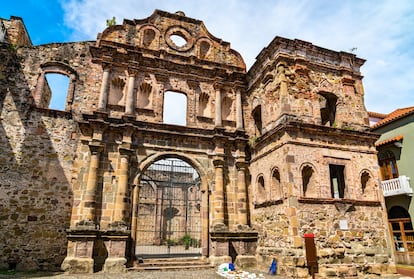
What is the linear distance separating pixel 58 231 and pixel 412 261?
1558 centimetres

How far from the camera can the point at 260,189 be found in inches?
486

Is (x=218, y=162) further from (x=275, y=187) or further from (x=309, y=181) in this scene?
(x=309, y=181)

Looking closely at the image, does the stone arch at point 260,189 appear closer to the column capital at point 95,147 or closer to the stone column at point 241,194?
the stone column at point 241,194

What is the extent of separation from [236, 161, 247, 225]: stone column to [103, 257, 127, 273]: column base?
479 centimetres

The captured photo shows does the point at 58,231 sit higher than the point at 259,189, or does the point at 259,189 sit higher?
the point at 259,189

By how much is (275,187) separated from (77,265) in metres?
7.47

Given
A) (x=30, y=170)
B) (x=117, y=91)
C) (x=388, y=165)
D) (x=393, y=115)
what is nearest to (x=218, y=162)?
(x=117, y=91)

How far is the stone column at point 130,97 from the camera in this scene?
39.7 feet

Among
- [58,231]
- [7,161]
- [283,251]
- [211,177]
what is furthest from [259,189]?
[7,161]

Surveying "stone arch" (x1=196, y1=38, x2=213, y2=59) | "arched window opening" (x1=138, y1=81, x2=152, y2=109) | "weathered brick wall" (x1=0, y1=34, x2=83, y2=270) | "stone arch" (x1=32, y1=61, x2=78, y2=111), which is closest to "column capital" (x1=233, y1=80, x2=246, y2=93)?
"stone arch" (x1=196, y1=38, x2=213, y2=59)

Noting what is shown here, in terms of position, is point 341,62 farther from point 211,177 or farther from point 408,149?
point 211,177

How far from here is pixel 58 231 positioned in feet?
35.3

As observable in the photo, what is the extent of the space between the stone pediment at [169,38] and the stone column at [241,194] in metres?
5.26

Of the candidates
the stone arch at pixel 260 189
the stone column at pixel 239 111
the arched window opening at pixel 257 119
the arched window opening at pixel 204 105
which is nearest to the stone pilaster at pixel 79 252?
the stone arch at pixel 260 189
